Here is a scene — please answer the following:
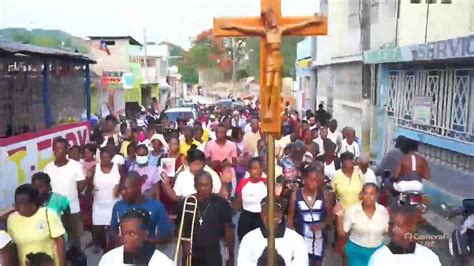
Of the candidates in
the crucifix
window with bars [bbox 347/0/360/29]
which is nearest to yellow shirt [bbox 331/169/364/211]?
the crucifix

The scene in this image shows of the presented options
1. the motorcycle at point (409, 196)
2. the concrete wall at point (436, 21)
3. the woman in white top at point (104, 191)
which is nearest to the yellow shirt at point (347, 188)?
the motorcycle at point (409, 196)

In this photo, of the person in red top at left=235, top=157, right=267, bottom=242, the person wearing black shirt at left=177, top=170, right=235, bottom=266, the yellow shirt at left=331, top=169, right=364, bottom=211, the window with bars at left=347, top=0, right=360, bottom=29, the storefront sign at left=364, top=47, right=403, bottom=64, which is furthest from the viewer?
the window with bars at left=347, top=0, right=360, bottom=29

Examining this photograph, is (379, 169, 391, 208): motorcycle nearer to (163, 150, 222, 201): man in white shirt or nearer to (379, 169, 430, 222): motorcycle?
(379, 169, 430, 222): motorcycle

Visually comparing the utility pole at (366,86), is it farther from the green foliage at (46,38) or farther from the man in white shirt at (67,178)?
the green foliage at (46,38)

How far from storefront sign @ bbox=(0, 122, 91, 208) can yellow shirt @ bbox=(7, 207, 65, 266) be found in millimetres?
3197

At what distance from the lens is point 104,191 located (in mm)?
8180

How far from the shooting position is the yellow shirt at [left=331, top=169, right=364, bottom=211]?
7766mm

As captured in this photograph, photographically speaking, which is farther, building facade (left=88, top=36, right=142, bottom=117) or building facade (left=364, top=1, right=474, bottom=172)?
building facade (left=88, top=36, right=142, bottom=117)

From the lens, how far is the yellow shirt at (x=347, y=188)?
25.5ft

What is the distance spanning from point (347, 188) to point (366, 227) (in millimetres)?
1627

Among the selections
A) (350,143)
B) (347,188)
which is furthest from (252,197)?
(350,143)

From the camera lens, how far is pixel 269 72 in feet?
13.6

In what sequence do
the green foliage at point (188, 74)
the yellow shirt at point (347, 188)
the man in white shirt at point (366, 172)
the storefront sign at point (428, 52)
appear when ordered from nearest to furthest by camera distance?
the yellow shirt at point (347, 188) → the man in white shirt at point (366, 172) → the storefront sign at point (428, 52) → the green foliage at point (188, 74)

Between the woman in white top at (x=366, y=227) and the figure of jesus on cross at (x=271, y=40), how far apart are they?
2293mm
